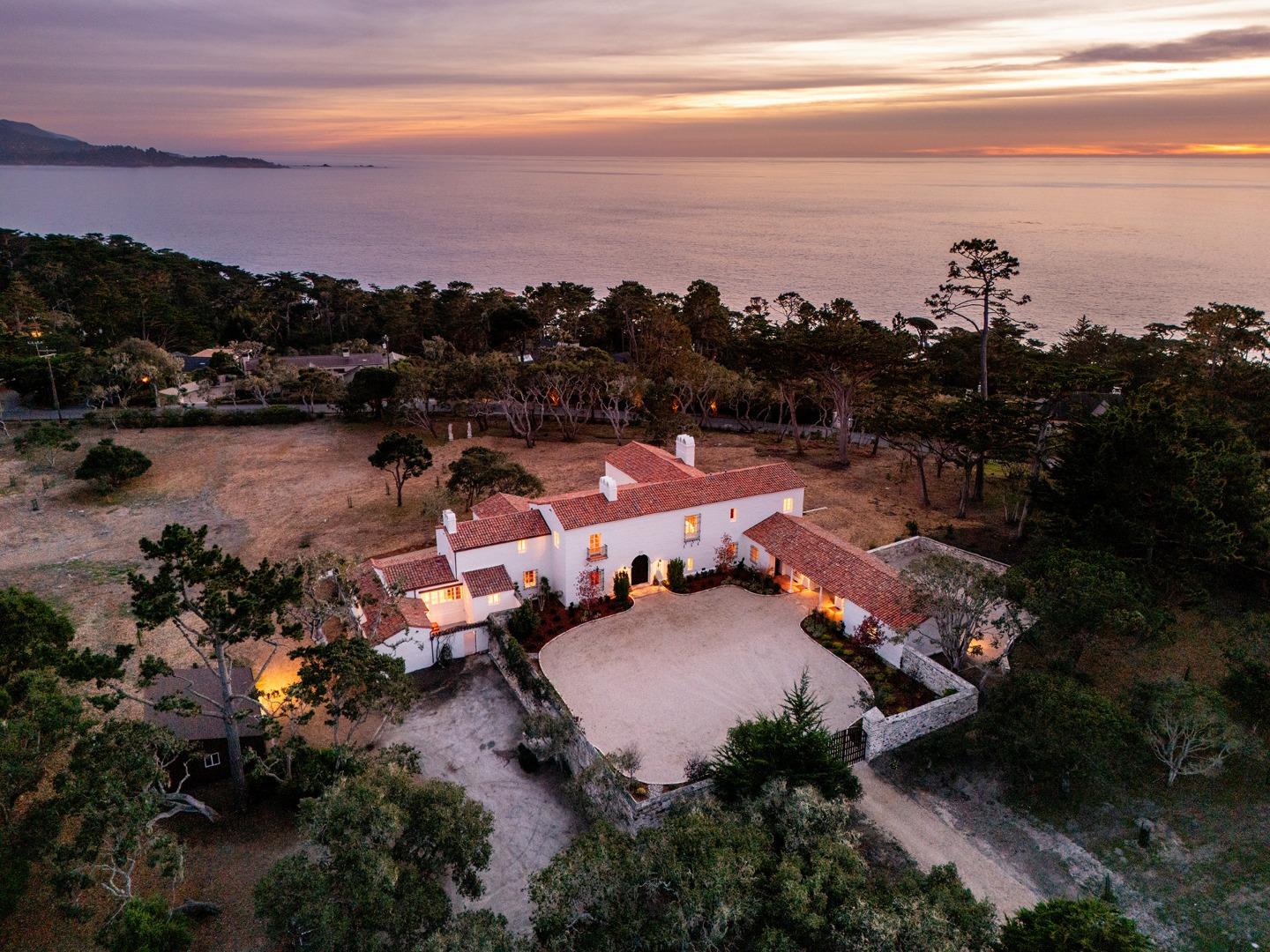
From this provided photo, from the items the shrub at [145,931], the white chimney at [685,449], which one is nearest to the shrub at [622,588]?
the white chimney at [685,449]

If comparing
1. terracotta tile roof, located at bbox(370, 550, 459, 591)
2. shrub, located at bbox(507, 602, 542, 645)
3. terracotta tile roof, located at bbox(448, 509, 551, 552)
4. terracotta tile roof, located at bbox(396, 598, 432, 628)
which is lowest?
shrub, located at bbox(507, 602, 542, 645)

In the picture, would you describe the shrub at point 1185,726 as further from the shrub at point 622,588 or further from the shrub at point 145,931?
the shrub at point 145,931

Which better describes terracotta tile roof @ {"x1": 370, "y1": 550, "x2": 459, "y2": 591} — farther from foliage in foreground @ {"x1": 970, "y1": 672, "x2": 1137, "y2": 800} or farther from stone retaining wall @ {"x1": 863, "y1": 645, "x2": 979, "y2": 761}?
foliage in foreground @ {"x1": 970, "y1": 672, "x2": 1137, "y2": 800}

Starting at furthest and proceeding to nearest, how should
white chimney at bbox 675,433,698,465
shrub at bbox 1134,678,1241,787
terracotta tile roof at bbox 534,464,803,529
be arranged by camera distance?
white chimney at bbox 675,433,698,465, terracotta tile roof at bbox 534,464,803,529, shrub at bbox 1134,678,1241,787

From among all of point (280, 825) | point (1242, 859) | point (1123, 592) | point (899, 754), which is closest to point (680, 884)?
point (899, 754)

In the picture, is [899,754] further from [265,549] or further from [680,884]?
[265,549]

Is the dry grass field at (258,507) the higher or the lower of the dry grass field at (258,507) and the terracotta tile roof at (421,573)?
the lower

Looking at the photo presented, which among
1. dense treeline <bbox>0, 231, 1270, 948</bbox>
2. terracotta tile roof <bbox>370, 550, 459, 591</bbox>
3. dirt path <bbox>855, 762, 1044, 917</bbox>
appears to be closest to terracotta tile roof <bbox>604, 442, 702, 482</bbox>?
terracotta tile roof <bbox>370, 550, 459, 591</bbox>

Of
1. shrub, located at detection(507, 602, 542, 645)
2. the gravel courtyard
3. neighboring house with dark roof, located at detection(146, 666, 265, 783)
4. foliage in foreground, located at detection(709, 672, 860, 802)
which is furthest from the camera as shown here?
shrub, located at detection(507, 602, 542, 645)
